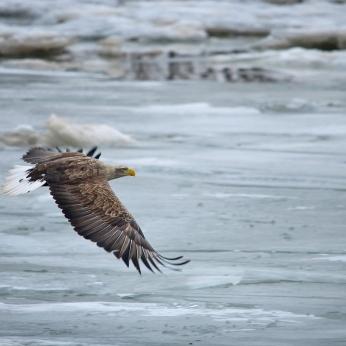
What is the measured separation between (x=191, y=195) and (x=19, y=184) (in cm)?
164

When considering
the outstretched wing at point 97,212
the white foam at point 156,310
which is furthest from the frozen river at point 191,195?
the outstretched wing at point 97,212

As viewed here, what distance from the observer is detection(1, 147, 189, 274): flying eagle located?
3920mm

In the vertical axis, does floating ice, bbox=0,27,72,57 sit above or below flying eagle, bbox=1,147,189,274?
below

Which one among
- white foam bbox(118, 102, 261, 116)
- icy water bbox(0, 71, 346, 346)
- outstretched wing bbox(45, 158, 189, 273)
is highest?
outstretched wing bbox(45, 158, 189, 273)

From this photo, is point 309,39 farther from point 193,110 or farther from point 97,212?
point 97,212

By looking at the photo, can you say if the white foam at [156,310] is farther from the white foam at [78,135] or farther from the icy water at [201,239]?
the white foam at [78,135]

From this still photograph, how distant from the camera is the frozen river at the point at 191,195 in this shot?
143 inches

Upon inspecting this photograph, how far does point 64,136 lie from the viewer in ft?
23.4

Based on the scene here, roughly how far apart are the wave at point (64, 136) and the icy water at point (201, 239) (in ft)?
0.32

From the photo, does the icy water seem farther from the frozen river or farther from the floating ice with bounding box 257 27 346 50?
the floating ice with bounding box 257 27 346 50

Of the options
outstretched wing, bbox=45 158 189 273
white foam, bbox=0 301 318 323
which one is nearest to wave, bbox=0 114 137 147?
outstretched wing, bbox=45 158 189 273

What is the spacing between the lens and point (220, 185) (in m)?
6.15

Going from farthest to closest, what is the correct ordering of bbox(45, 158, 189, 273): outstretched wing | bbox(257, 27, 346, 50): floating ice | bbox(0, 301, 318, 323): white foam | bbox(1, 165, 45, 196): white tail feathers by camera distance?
bbox(257, 27, 346, 50): floating ice, bbox(1, 165, 45, 196): white tail feathers, bbox(45, 158, 189, 273): outstretched wing, bbox(0, 301, 318, 323): white foam

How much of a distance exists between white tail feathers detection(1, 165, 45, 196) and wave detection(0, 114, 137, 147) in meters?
2.33
